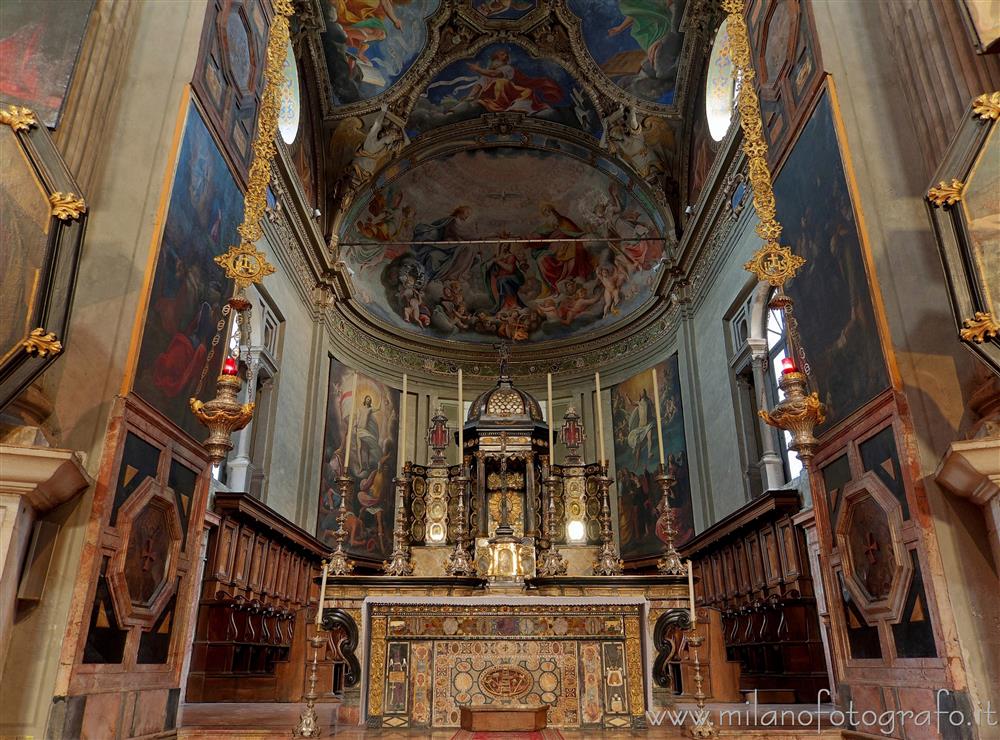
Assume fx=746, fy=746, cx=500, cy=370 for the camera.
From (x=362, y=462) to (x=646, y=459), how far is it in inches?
243

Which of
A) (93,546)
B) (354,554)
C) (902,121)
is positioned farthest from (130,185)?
(354,554)

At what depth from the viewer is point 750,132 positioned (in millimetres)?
7031

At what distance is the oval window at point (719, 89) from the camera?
560 inches

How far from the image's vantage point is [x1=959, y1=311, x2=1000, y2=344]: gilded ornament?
4434mm

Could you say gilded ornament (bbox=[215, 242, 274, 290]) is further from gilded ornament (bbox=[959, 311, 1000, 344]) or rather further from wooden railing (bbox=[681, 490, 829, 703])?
wooden railing (bbox=[681, 490, 829, 703])

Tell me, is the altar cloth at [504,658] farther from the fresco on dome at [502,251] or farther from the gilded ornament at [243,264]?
the fresco on dome at [502,251]

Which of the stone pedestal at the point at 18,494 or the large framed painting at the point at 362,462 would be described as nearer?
the stone pedestal at the point at 18,494

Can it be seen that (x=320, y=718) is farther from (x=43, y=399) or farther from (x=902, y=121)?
(x=902, y=121)

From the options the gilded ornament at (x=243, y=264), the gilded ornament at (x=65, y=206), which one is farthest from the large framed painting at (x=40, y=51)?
the gilded ornament at (x=243, y=264)

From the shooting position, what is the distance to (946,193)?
4781 mm

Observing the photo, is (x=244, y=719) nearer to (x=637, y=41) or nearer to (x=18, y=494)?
(x=18, y=494)

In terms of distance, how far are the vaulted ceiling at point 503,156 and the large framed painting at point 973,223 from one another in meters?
9.43

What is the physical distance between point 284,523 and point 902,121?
9.73m

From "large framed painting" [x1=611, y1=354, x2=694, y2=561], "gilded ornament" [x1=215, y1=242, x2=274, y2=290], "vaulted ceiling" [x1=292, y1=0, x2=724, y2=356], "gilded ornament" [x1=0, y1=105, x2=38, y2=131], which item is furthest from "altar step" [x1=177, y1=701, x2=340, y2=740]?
"vaulted ceiling" [x1=292, y1=0, x2=724, y2=356]
